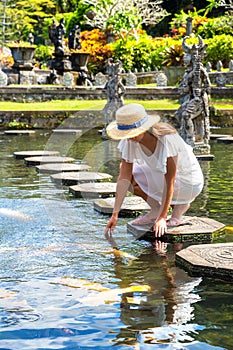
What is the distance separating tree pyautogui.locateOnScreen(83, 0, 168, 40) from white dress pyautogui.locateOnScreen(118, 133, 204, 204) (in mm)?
34719

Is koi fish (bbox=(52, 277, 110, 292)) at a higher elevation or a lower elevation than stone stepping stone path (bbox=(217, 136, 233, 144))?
higher

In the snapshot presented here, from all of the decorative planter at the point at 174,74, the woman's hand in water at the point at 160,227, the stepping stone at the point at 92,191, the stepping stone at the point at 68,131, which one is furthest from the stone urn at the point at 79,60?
the woman's hand in water at the point at 160,227

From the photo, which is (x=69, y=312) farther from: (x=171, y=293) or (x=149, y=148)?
(x=149, y=148)

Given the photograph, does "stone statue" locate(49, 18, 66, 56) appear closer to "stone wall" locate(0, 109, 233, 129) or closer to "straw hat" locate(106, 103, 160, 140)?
"stone wall" locate(0, 109, 233, 129)

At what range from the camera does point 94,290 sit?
4590 millimetres

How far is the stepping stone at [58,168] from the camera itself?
10.3 metres

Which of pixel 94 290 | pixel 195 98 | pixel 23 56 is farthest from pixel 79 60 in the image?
pixel 94 290

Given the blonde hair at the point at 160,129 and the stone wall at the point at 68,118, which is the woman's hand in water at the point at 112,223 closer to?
the blonde hair at the point at 160,129

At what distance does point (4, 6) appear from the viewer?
4409 centimetres

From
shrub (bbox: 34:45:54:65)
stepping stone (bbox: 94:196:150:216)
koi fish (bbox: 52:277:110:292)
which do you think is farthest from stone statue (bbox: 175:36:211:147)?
shrub (bbox: 34:45:54:65)

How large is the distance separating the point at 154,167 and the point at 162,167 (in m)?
0.23

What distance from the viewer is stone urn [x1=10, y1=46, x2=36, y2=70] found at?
29.9 metres

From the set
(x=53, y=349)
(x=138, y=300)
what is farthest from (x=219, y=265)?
(x=53, y=349)

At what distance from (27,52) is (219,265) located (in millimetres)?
26072
